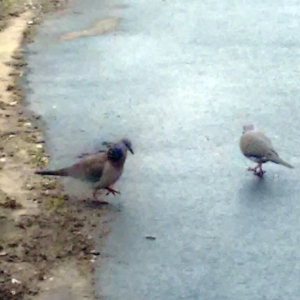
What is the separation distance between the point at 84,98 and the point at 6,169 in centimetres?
197

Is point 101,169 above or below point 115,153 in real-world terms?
below

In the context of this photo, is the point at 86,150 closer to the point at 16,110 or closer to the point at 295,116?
the point at 16,110

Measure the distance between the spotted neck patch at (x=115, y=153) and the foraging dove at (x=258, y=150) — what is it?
3.36ft

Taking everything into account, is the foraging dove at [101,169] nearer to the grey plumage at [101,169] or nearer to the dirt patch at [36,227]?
the grey plumage at [101,169]

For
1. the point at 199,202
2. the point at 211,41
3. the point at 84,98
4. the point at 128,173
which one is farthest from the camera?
the point at 211,41

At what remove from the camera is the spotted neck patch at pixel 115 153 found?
6324 millimetres

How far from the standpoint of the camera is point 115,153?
633cm

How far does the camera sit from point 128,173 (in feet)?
22.7

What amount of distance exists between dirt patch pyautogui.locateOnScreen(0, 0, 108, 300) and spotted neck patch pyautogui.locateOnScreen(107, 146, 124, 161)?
0.36 metres

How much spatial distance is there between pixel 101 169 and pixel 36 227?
647 mm

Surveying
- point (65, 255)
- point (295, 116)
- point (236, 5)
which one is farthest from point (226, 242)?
point (236, 5)

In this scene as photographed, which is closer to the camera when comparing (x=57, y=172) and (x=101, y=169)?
(x=101, y=169)

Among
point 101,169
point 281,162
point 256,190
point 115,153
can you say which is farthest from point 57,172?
point 281,162

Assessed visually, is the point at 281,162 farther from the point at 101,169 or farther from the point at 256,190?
the point at 101,169
